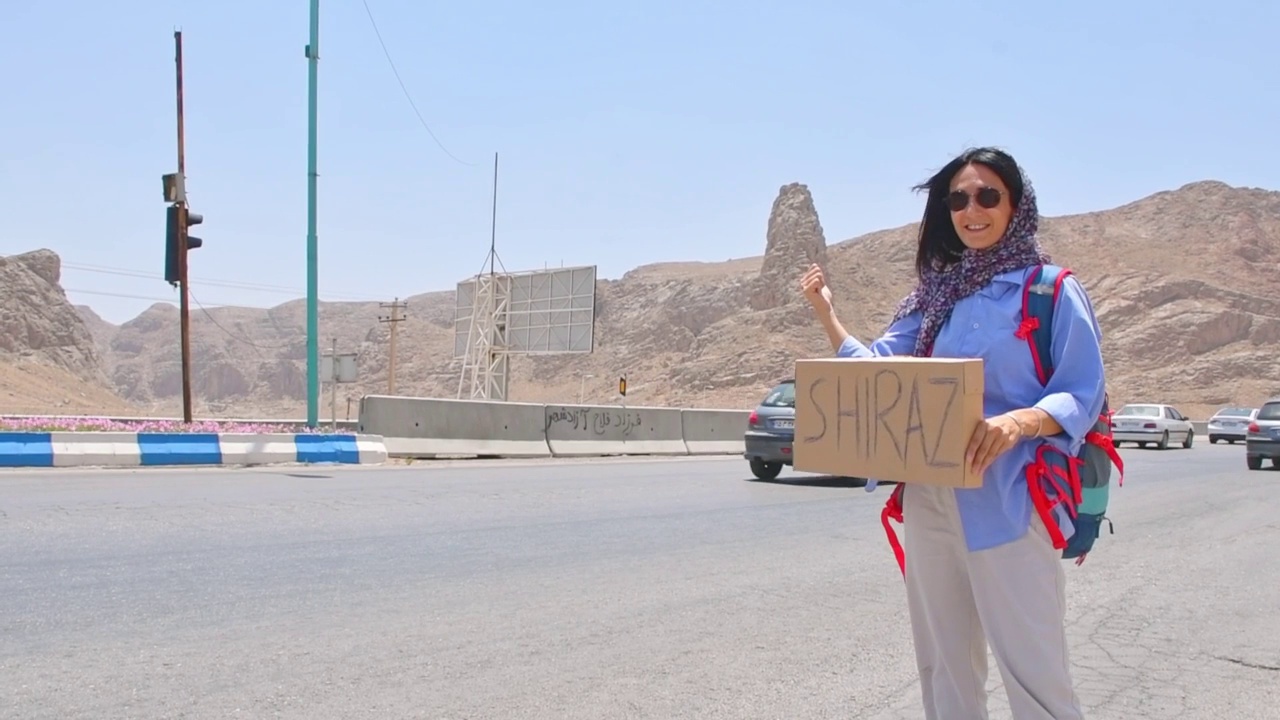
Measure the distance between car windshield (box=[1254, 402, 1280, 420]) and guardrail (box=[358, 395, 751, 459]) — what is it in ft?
37.5

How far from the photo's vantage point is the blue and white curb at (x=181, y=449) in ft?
48.3

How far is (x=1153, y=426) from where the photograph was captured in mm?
33844

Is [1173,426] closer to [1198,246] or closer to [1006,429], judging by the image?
[1006,429]

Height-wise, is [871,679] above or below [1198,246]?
below

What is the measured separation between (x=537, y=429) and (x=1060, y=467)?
19.0 m

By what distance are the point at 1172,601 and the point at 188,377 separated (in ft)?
71.4

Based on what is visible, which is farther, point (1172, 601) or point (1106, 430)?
point (1172, 601)

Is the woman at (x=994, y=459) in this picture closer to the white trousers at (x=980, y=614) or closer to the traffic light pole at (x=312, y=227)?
the white trousers at (x=980, y=614)

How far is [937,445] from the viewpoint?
2711 millimetres

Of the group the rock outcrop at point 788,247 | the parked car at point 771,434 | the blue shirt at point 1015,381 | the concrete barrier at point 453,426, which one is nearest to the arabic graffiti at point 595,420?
the concrete barrier at point 453,426

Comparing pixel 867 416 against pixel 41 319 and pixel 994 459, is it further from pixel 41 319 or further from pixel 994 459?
pixel 41 319

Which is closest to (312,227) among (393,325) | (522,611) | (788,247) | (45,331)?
(522,611)

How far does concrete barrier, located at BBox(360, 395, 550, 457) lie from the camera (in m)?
18.8

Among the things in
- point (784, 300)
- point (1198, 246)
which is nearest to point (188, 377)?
point (784, 300)
